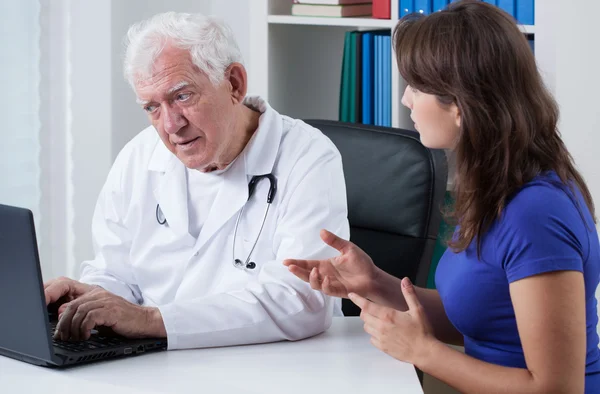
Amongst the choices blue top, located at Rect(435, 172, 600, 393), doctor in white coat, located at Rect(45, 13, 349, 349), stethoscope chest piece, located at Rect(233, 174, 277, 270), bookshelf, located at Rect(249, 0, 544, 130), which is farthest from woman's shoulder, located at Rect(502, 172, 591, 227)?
bookshelf, located at Rect(249, 0, 544, 130)

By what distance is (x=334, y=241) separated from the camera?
1625 millimetres

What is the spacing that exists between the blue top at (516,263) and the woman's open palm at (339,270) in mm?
172

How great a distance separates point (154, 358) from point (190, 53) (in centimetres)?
68

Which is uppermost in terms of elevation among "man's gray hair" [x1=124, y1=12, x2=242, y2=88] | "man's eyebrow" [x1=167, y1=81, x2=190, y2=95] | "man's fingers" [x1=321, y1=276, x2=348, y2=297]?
"man's gray hair" [x1=124, y1=12, x2=242, y2=88]

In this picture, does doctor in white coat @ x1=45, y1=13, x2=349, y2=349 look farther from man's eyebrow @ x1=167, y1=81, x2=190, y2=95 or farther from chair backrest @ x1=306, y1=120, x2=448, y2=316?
chair backrest @ x1=306, y1=120, x2=448, y2=316

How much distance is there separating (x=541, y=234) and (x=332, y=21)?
1614mm

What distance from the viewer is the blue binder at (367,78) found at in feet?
9.31

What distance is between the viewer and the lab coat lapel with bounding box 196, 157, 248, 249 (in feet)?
6.20

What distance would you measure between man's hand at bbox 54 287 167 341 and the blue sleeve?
0.63 meters

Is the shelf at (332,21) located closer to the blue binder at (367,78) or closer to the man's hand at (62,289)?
the blue binder at (367,78)

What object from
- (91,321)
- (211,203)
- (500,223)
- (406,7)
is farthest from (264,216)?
(406,7)

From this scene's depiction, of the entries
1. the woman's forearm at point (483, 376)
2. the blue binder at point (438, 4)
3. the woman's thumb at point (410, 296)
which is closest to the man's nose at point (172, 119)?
the woman's thumb at point (410, 296)

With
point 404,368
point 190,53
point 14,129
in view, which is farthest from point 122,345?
point 14,129

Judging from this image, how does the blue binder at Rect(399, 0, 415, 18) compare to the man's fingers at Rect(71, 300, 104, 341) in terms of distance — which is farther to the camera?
the blue binder at Rect(399, 0, 415, 18)
